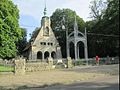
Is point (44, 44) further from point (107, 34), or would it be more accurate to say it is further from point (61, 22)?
point (61, 22)

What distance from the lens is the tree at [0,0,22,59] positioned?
122 feet

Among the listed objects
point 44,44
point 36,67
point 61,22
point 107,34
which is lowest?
point 36,67

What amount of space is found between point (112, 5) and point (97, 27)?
7.01m

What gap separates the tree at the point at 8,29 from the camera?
37.2 meters

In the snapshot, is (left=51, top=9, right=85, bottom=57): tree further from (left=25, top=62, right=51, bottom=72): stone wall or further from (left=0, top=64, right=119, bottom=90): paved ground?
(left=0, top=64, right=119, bottom=90): paved ground

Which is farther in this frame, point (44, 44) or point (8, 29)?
point (44, 44)

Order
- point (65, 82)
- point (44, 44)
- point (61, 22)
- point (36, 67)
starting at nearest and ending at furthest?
point (65, 82) → point (36, 67) → point (44, 44) → point (61, 22)

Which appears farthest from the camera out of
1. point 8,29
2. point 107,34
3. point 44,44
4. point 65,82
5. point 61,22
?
point 61,22

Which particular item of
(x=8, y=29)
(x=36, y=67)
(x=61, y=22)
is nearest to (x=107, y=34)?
(x=61, y=22)

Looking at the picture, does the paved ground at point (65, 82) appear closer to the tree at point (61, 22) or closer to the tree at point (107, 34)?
the tree at point (107, 34)

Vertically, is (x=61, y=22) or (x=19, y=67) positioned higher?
(x=61, y=22)

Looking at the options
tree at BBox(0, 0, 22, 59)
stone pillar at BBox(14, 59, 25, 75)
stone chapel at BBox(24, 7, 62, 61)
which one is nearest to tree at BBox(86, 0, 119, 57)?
stone chapel at BBox(24, 7, 62, 61)

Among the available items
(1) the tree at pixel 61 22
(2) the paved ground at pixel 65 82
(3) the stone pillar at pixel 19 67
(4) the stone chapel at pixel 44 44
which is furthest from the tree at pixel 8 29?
(1) the tree at pixel 61 22

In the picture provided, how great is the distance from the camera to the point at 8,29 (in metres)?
38.5
